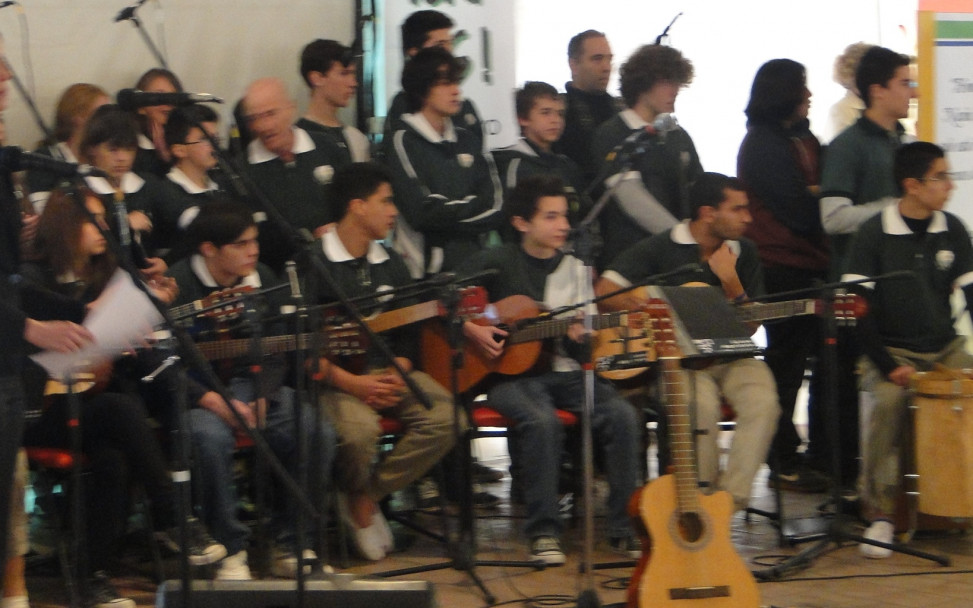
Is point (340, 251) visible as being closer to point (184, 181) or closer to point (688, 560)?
point (184, 181)

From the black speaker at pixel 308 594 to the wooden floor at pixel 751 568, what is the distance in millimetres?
493

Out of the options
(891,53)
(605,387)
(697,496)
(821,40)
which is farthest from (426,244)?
(821,40)

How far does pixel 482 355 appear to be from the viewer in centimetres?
439

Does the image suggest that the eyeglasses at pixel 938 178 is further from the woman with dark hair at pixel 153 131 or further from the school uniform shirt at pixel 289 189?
the woman with dark hair at pixel 153 131

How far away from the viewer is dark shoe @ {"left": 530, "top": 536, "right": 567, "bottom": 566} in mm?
4293

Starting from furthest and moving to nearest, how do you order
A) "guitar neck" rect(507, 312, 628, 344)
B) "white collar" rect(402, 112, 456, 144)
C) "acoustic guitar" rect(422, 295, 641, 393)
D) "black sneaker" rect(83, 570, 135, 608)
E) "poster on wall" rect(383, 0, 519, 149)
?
"poster on wall" rect(383, 0, 519, 149) < "white collar" rect(402, 112, 456, 144) < "acoustic guitar" rect(422, 295, 641, 393) < "guitar neck" rect(507, 312, 628, 344) < "black sneaker" rect(83, 570, 135, 608)

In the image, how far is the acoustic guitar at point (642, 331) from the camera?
394cm

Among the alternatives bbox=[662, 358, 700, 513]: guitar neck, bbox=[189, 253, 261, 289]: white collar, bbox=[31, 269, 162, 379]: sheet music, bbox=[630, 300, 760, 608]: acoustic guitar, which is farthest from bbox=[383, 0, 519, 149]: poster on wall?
bbox=[31, 269, 162, 379]: sheet music

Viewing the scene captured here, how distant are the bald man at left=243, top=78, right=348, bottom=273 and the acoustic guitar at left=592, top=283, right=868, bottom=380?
46.6 inches


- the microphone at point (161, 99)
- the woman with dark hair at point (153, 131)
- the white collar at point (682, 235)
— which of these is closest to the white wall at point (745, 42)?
the white collar at point (682, 235)

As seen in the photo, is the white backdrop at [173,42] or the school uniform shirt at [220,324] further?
the white backdrop at [173,42]

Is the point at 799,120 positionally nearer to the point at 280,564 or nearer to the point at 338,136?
the point at 338,136

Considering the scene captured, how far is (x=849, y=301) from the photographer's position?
14.2 ft

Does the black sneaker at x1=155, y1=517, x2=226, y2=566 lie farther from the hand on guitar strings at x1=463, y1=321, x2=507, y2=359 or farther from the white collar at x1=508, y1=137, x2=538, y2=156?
the white collar at x1=508, y1=137, x2=538, y2=156
